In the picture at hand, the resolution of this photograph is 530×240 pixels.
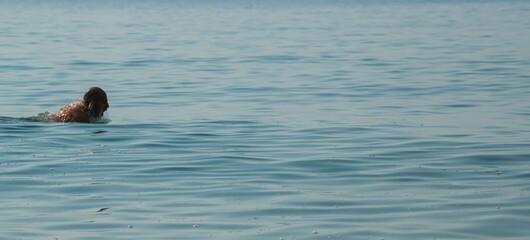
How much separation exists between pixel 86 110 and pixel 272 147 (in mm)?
3111

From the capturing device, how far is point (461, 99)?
2039 centimetres

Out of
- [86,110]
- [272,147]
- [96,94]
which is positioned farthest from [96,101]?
[272,147]

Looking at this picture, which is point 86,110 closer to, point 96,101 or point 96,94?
point 96,101

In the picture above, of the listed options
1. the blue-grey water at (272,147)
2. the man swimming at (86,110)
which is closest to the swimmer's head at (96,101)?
the man swimming at (86,110)

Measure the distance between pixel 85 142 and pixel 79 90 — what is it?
29.0 feet

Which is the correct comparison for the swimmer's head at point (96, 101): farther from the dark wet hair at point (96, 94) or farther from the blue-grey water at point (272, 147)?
the blue-grey water at point (272, 147)

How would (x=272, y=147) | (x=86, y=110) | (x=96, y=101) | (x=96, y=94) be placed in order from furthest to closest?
1. (x=86, y=110)
2. (x=96, y=101)
3. (x=96, y=94)
4. (x=272, y=147)

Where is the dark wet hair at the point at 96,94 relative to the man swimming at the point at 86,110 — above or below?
above

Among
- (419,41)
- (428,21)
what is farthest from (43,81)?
(428,21)

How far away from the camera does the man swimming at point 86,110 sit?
626 inches

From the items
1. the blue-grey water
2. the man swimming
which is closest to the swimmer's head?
the man swimming

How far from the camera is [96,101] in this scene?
627 inches

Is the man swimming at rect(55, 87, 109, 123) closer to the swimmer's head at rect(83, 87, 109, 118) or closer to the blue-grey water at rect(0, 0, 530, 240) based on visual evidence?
the swimmer's head at rect(83, 87, 109, 118)

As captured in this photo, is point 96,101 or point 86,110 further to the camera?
point 86,110
